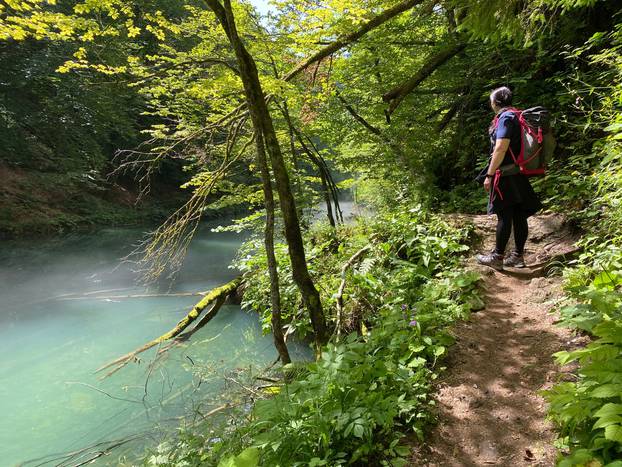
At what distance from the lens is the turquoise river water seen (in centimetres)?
446

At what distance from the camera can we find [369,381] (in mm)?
2471

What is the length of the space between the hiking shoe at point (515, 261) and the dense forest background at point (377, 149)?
20.9 inches

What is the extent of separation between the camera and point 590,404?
154 centimetres

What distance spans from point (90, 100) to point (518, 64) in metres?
18.3

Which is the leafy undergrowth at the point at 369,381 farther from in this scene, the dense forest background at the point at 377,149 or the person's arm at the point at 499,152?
the person's arm at the point at 499,152

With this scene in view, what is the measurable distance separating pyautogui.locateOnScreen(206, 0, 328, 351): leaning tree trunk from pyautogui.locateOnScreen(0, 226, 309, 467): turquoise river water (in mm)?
1632

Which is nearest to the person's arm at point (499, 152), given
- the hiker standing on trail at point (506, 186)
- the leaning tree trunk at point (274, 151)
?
the hiker standing on trail at point (506, 186)

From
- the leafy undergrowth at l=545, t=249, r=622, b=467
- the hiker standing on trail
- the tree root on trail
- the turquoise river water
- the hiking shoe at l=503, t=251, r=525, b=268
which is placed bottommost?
the turquoise river water

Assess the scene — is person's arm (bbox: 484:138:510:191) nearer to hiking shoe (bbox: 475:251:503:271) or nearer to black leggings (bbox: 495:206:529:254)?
black leggings (bbox: 495:206:529:254)

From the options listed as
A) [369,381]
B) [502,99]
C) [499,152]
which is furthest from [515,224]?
[369,381]

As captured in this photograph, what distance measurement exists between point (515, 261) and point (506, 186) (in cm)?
85

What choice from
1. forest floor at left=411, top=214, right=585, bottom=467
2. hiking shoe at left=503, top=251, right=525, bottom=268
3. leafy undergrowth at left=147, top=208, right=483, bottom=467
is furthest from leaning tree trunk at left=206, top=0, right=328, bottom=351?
hiking shoe at left=503, top=251, right=525, bottom=268

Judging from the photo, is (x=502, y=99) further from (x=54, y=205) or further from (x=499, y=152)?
(x=54, y=205)

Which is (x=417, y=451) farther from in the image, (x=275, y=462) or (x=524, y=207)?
(x=524, y=207)
